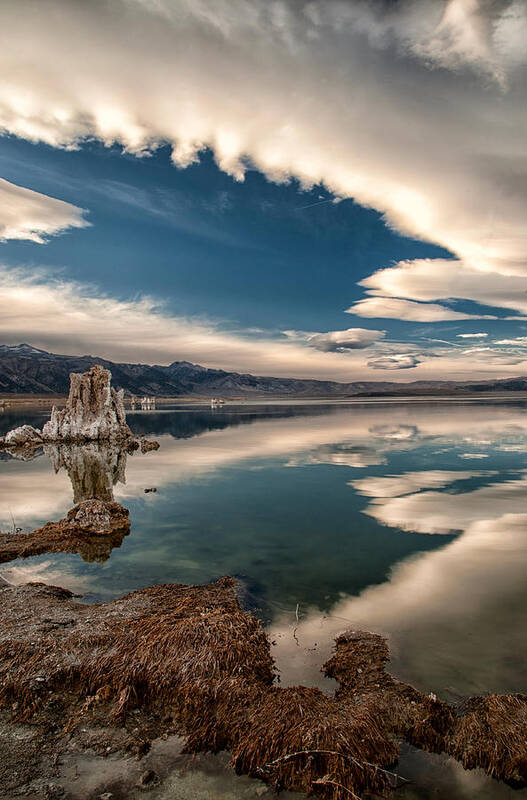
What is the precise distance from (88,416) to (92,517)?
4100 cm

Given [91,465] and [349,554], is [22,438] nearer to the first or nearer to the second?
[91,465]

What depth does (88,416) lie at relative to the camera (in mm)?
54000

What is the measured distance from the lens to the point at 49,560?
1357cm

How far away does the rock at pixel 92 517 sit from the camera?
15984mm

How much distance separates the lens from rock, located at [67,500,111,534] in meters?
16.0

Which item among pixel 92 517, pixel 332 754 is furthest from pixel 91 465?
pixel 332 754

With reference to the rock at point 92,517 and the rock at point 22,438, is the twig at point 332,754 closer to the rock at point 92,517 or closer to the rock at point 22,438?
the rock at point 92,517

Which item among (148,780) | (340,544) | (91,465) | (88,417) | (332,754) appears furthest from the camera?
(88,417)

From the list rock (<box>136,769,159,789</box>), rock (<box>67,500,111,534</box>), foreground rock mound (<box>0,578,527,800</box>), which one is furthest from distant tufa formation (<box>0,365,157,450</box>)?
rock (<box>136,769,159,789</box>)

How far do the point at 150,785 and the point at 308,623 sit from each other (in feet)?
16.4

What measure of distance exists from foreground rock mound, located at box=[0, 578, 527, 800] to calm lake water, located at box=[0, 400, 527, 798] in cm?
45

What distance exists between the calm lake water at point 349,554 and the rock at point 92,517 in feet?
3.90

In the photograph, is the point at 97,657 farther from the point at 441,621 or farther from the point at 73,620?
the point at 441,621

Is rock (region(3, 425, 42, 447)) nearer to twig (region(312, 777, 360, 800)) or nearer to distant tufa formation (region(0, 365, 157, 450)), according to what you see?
distant tufa formation (region(0, 365, 157, 450))
